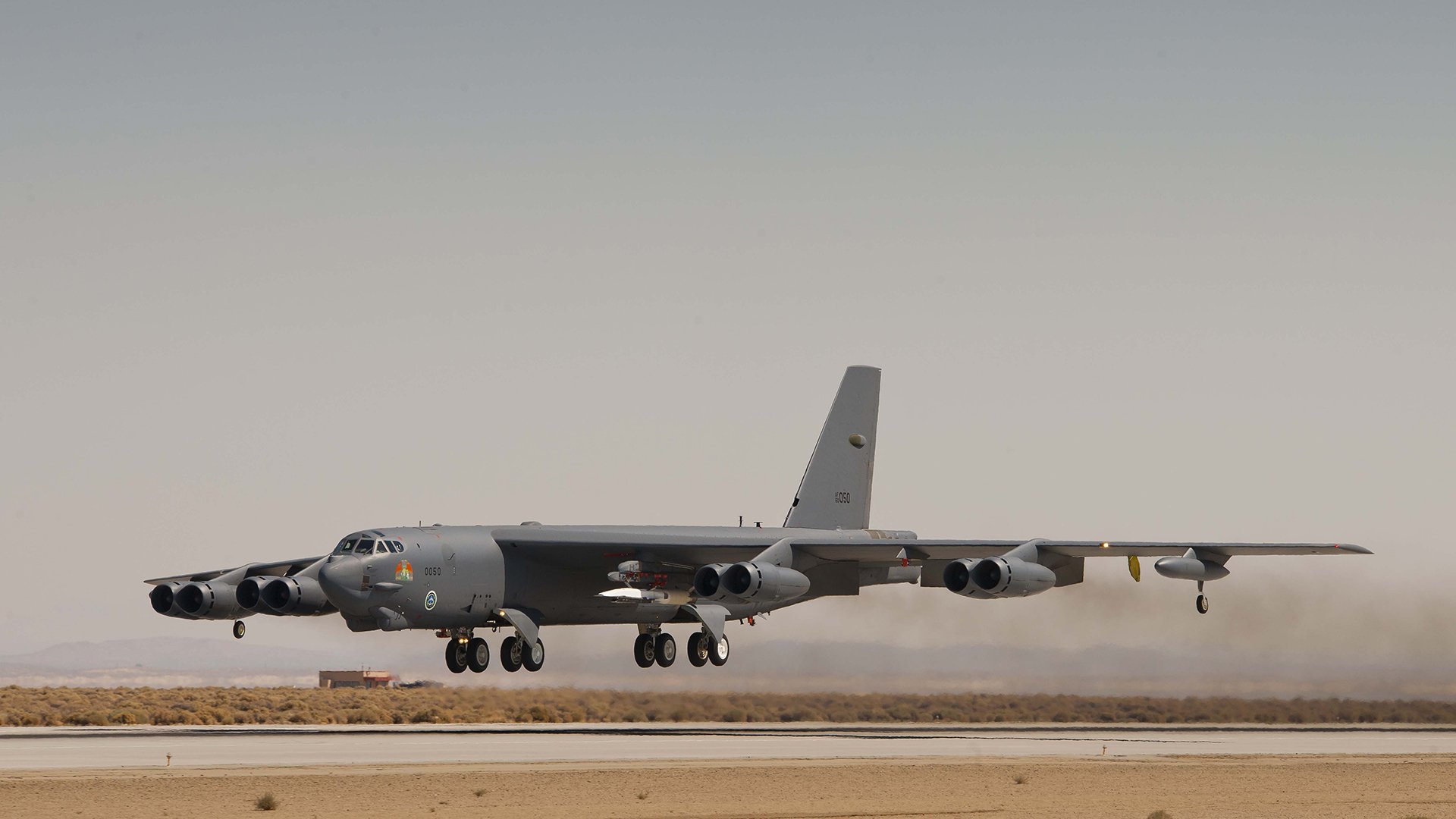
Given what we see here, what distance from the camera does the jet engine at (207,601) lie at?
49281 mm

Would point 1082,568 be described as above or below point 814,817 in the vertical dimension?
above

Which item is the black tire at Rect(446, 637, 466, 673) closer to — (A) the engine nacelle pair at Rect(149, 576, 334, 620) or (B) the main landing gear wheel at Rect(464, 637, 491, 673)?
(B) the main landing gear wheel at Rect(464, 637, 491, 673)

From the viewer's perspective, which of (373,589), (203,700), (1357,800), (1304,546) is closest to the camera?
(1357,800)

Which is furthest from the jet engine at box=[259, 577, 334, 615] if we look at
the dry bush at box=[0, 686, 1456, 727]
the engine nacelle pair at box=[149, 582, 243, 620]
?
the dry bush at box=[0, 686, 1456, 727]

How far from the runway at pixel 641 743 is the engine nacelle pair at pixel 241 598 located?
3134 mm

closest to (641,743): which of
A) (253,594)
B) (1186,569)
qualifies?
(253,594)

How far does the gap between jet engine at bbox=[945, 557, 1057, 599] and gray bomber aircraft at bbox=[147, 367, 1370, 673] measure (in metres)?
0.04

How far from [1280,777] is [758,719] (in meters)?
24.7

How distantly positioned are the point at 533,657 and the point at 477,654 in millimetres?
1580

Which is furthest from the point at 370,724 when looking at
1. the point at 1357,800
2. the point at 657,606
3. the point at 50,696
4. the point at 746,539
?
the point at 1357,800

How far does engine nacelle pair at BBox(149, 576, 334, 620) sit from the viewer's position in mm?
47531

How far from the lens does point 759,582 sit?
47.9 metres

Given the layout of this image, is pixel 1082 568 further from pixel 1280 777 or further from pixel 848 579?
pixel 1280 777

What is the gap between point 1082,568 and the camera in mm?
50625
